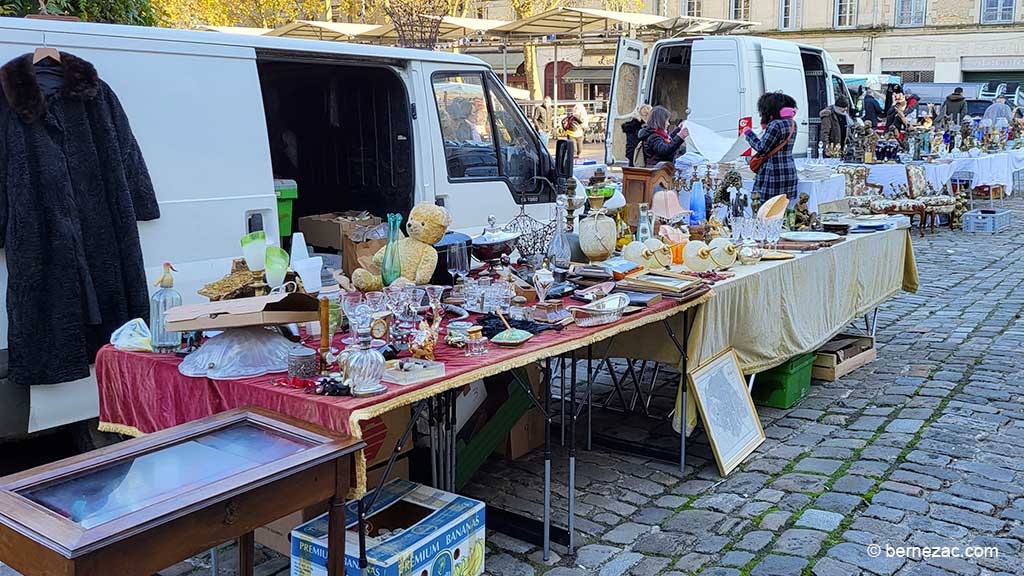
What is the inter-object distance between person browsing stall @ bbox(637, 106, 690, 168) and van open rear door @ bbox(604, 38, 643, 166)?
92.6 inches

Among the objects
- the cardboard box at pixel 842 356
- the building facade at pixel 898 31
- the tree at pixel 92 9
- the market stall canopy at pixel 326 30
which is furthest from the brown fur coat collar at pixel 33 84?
the building facade at pixel 898 31

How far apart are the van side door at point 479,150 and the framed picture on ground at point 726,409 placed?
1.84 meters

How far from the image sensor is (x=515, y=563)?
3.42 m

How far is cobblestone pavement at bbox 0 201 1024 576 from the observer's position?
11.2 feet

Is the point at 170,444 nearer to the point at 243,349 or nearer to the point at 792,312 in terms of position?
the point at 243,349

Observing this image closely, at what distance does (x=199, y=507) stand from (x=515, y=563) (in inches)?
67.3

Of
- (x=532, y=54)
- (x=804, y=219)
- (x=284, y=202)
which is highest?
(x=532, y=54)

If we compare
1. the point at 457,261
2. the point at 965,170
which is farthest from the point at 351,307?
the point at 965,170

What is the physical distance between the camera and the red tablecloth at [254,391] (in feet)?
8.14

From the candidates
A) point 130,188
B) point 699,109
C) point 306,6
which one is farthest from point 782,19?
point 130,188

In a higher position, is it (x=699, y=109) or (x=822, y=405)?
(x=699, y=109)

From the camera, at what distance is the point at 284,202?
4891 millimetres

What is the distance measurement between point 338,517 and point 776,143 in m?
5.86

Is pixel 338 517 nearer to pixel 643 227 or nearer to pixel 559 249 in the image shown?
pixel 559 249
